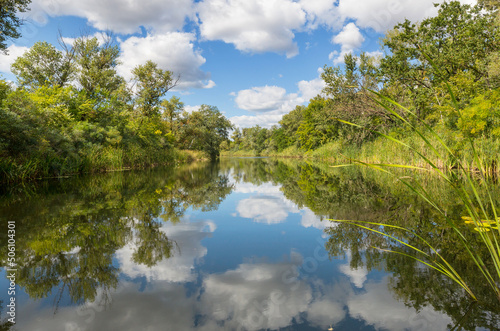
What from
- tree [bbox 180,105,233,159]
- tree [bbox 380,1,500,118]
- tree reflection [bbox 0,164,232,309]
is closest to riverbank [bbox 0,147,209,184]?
tree reflection [bbox 0,164,232,309]

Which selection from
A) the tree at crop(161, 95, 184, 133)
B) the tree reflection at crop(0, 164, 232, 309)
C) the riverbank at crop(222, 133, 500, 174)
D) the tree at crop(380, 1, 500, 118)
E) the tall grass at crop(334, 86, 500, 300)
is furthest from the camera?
the tree at crop(161, 95, 184, 133)

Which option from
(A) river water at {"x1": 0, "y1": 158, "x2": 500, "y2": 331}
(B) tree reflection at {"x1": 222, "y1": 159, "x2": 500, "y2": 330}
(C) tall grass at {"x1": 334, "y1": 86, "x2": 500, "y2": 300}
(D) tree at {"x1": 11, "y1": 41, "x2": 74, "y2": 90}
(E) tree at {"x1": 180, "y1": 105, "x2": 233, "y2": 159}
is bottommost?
(A) river water at {"x1": 0, "y1": 158, "x2": 500, "y2": 331}

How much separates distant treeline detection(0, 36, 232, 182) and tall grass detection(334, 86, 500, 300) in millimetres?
10336

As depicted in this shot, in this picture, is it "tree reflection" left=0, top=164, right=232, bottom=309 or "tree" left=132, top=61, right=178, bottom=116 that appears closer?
"tree reflection" left=0, top=164, right=232, bottom=309

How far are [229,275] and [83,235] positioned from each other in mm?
2359

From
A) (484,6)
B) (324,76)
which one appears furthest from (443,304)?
(324,76)

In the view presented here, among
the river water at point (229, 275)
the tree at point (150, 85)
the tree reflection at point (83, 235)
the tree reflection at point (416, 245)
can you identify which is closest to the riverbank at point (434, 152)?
the tree reflection at point (416, 245)

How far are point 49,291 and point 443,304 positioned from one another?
10.5 feet

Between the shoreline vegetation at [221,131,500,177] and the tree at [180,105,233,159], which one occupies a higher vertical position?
the tree at [180,105,233,159]

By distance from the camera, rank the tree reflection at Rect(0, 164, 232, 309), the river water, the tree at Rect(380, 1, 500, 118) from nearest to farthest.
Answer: the river water, the tree reflection at Rect(0, 164, 232, 309), the tree at Rect(380, 1, 500, 118)

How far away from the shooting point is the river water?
1875 mm

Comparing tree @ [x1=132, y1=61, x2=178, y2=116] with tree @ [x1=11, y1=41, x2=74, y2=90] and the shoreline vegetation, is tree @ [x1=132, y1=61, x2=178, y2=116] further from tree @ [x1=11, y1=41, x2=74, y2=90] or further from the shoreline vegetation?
the shoreline vegetation

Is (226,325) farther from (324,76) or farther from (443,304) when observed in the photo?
(324,76)

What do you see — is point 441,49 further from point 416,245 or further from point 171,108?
point 171,108
